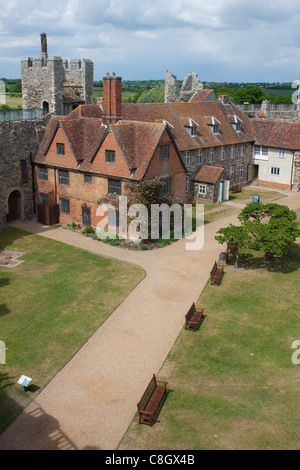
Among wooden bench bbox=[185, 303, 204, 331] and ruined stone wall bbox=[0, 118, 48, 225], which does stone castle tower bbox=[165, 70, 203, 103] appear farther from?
wooden bench bbox=[185, 303, 204, 331]

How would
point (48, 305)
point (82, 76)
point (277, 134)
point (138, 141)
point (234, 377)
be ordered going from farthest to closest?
point (277, 134) → point (82, 76) → point (138, 141) → point (48, 305) → point (234, 377)

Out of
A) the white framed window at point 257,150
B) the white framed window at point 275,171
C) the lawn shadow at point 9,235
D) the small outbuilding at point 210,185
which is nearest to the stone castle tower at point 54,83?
the lawn shadow at point 9,235

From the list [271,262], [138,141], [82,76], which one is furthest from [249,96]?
[271,262]

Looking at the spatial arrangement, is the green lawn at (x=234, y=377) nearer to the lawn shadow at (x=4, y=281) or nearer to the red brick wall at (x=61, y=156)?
the lawn shadow at (x=4, y=281)

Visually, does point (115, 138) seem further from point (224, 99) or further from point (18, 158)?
point (224, 99)

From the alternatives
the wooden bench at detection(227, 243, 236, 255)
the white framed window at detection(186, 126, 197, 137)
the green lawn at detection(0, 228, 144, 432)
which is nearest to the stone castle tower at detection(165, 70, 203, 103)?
the white framed window at detection(186, 126, 197, 137)
